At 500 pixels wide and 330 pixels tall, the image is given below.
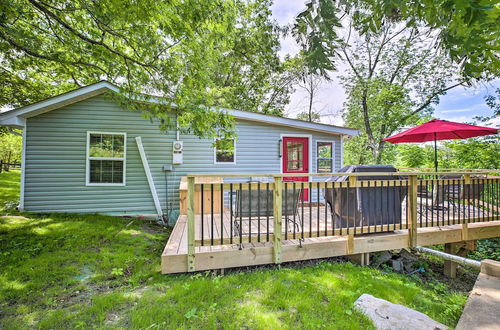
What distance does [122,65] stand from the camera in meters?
5.30

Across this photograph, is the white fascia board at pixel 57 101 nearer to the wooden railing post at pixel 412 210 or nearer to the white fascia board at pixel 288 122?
the white fascia board at pixel 288 122

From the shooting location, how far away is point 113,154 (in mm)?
5984

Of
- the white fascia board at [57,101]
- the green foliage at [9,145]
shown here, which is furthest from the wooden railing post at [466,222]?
the green foliage at [9,145]

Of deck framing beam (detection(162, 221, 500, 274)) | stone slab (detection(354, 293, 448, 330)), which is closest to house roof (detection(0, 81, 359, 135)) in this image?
deck framing beam (detection(162, 221, 500, 274))

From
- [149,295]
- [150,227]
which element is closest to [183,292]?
[149,295]

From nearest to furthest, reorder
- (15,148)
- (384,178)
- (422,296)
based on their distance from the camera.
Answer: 1. (422,296)
2. (384,178)
3. (15,148)

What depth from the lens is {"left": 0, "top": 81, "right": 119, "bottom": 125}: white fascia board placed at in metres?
5.20

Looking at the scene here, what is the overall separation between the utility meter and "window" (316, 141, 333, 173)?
165 inches

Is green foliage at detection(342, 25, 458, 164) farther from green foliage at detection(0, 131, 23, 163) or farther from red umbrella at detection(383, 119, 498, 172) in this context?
green foliage at detection(0, 131, 23, 163)

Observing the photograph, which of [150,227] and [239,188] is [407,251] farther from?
[150,227]

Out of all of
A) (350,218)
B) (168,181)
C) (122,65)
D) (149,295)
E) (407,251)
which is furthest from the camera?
(168,181)

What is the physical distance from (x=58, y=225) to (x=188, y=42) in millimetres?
4910

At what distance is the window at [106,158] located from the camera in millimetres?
5900

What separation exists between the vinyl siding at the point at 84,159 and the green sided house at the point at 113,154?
0.06 feet
